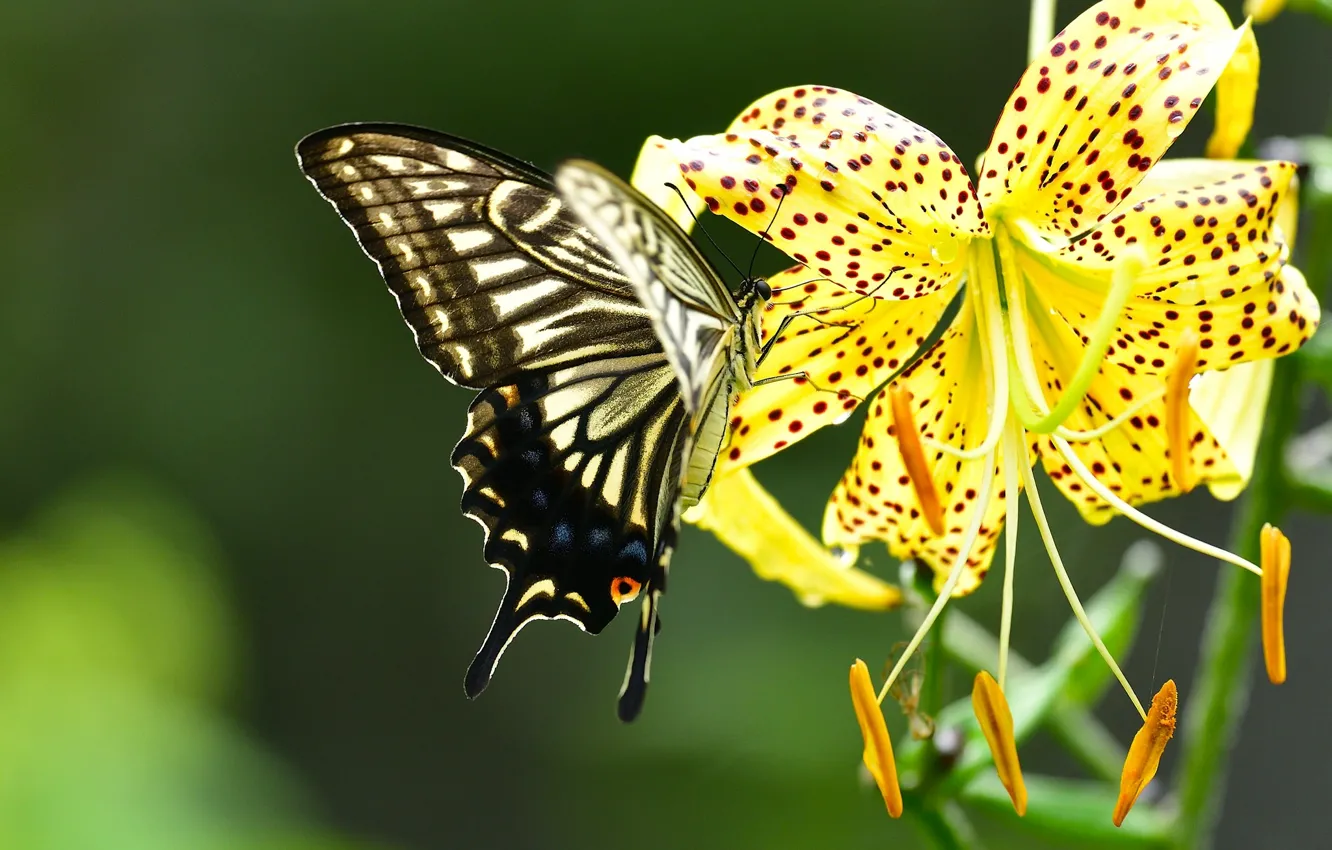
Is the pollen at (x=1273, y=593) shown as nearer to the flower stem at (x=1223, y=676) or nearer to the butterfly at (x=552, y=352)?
the flower stem at (x=1223, y=676)

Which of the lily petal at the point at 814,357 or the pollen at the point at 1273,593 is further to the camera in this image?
the lily petal at the point at 814,357

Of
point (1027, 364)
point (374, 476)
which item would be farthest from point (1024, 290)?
point (374, 476)

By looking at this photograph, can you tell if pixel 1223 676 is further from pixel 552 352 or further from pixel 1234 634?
pixel 552 352

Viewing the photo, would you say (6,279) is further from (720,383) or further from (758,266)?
(720,383)

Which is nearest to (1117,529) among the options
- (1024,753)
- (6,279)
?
(1024,753)

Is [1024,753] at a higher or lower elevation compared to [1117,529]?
lower

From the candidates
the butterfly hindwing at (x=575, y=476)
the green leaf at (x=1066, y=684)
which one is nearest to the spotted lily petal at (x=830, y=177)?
the butterfly hindwing at (x=575, y=476)
